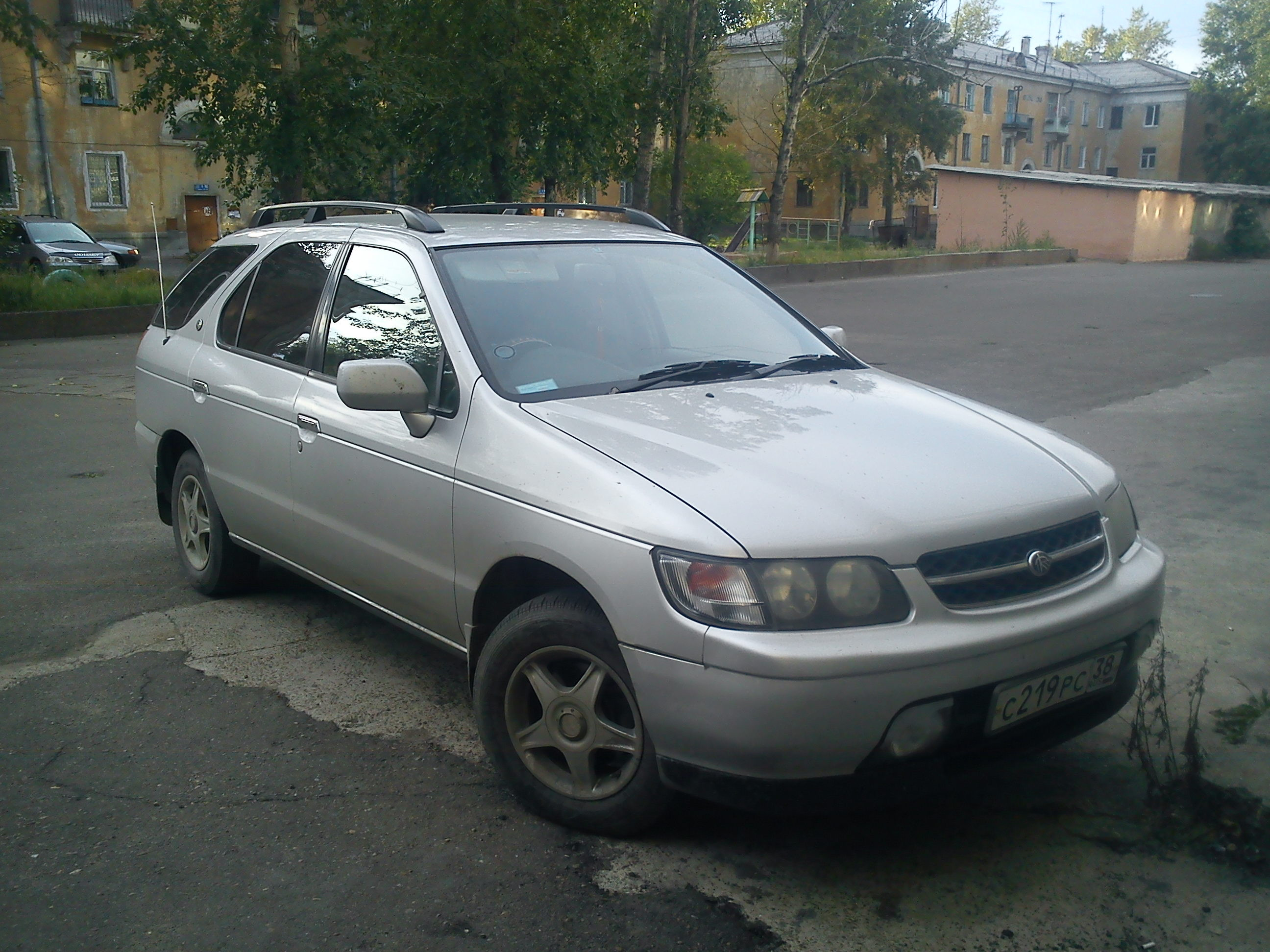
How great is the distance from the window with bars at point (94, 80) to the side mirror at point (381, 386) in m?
39.6

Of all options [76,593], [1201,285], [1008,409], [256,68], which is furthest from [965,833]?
[1201,285]

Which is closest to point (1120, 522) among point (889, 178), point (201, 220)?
point (201, 220)

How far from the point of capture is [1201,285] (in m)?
27.2

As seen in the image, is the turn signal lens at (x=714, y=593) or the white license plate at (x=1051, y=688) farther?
the white license plate at (x=1051, y=688)

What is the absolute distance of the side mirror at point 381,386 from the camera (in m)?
3.57

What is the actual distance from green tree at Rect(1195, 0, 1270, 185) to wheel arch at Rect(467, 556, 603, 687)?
79.2 meters

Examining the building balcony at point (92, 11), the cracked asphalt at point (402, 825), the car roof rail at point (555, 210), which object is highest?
the building balcony at point (92, 11)

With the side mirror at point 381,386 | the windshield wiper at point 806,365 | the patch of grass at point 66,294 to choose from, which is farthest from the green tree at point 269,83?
the side mirror at point 381,386

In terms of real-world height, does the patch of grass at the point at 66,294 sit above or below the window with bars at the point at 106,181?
below

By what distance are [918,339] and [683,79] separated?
35.1ft

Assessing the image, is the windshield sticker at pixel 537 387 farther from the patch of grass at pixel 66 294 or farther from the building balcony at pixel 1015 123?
the building balcony at pixel 1015 123

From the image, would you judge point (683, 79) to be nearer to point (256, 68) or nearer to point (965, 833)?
point (256, 68)

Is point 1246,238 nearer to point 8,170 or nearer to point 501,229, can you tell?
point 8,170

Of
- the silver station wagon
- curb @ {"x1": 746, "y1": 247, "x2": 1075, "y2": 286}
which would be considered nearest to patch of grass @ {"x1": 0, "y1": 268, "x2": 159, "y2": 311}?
curb @ {"x1": 746, "y1": 247, "x2": 1075, "y2": 286}
